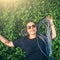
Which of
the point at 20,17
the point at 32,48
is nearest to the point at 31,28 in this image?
the point at 32,48

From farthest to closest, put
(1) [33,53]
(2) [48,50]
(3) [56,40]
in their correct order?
(3) [56,40], (2) [48,50], (1) [33,53]

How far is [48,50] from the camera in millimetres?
6582

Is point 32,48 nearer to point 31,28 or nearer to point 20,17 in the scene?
point 31,28

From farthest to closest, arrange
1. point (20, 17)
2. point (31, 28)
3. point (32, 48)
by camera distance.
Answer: point (20, 17)
point (31, 28)
point (32, 48)

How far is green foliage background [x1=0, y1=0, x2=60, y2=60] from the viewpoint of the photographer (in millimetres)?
7348

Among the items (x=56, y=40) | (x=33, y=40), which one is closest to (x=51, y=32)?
(x=56, y=40)

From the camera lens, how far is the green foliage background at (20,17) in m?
7.35

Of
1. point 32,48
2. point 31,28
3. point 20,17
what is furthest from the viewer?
point 20,17

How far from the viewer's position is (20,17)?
7430 millimetres

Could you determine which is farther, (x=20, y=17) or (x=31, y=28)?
(x=20, y=17)

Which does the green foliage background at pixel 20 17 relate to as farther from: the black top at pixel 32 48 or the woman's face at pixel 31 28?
the black top at pixel 32 48

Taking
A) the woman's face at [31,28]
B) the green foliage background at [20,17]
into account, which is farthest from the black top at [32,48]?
the green foliage background at [20,17]

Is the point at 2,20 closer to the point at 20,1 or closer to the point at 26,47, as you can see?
the point at 20,1

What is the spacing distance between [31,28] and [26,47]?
0.38 metres
